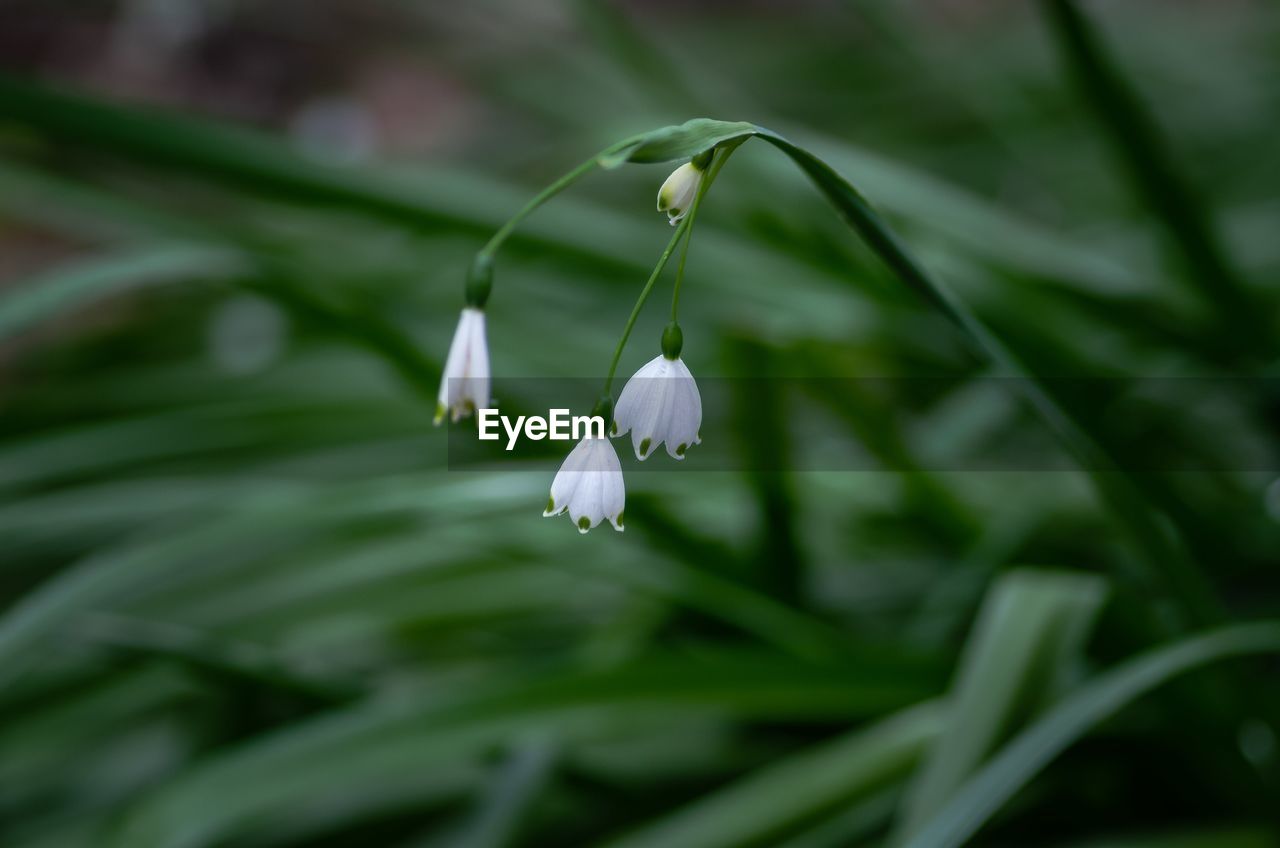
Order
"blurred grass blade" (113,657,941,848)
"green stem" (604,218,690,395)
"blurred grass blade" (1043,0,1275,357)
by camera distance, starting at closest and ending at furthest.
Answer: "green stem" (604,218,690,395), "blurred grass blade" (113,657,941,848), "blurred grass blade" (1043,0,1275,357)

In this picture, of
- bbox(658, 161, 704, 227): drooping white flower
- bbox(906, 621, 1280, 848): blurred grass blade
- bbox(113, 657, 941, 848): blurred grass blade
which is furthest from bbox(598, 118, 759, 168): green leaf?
bbox(113, 657, 941, 848): blurred grass blade

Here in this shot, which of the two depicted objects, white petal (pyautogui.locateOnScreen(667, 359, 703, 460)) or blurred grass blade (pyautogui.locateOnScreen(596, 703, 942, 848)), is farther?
blurred grass blade (pyautogui.locateOnScreen(596, 703, 942, 848))

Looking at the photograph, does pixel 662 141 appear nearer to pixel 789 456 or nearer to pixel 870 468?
pixel 789 456

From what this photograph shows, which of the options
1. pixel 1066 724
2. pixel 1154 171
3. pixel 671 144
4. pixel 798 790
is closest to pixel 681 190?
pixel 671 144

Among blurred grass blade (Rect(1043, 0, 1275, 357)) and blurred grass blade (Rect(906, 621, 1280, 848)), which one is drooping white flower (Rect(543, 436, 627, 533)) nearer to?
blurred grass blade (Rect(906, 621, 1280, 848))

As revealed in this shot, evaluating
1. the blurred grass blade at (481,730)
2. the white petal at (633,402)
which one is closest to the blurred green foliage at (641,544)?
the blurred grass blade at (481,730)

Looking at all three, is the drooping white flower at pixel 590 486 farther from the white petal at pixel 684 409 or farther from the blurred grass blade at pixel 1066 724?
the blurred grass blade at pixel 1066 724
